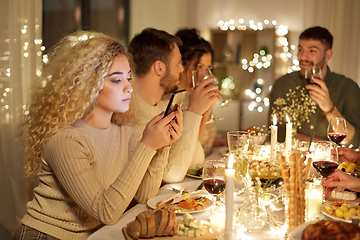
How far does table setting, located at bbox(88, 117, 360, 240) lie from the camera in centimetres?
110

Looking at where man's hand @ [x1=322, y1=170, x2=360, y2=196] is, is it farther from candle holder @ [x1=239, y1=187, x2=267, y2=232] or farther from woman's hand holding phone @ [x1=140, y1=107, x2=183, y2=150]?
woman's hand holding phone @ [x1=140, y1=107, x2=183, y2=150]

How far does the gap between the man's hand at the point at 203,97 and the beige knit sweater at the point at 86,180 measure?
44cm

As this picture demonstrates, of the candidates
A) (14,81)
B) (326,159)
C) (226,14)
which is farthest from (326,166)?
(226,14)

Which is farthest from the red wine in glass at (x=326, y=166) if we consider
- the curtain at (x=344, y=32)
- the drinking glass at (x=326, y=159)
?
the curtain at (x=344, y=32)

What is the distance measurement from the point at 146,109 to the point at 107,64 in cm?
71

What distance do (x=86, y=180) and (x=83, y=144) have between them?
20 cm

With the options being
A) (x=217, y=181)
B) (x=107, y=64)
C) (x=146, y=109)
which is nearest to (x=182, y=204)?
(x=217, y=181)

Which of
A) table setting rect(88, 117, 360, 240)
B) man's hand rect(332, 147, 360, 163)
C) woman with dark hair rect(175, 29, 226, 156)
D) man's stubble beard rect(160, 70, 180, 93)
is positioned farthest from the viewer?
woman with dark hair rect(175, 29, 226, 156)

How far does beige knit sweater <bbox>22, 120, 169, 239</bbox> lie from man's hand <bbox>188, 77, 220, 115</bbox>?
0.44 m

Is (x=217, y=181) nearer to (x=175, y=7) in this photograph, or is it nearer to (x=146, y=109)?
(x=146, y=109)

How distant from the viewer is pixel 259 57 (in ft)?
21.3

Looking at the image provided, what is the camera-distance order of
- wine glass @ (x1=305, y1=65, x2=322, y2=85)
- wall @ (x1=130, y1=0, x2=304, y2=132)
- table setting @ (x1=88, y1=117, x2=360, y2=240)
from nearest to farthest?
table setting @ (x1=88, y1=117, x2=360, y2=240) → wine glass @ (x1=305, y1=65, x2=322, y2=85) → wall @ (x1=130, y1=0, x2=304, y2=132)

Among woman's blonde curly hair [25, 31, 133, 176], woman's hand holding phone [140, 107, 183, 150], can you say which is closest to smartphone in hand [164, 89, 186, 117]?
woman's hand holding phone [140, 107, 183, 150]

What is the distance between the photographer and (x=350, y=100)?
3152 mm
